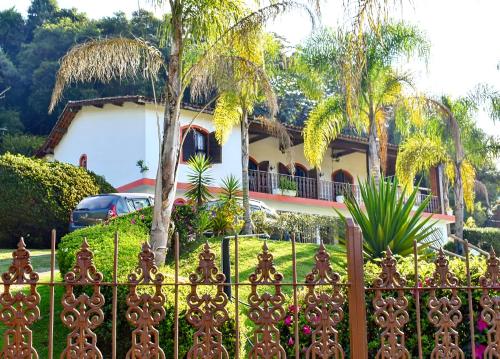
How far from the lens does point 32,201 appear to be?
20219 mm

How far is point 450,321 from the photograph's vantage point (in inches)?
179

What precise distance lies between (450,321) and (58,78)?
973 cm

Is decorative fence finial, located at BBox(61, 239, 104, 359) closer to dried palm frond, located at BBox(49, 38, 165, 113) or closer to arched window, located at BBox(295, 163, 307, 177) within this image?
dried palm frond, located at BBox(49, 38, 165, 113)

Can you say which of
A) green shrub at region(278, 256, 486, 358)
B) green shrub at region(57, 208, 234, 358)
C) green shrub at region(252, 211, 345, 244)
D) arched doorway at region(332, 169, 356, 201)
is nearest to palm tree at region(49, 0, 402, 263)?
green shrub at region(57, 208, 234, 358)

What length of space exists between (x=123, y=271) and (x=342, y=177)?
85.2ft

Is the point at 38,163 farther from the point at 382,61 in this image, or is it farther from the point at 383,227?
the point at 383,227

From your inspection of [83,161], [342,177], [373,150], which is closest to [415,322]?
[373,150]

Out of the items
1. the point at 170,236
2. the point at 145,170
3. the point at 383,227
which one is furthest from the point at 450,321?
the point at 145,170

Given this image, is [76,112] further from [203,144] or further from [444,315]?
[444,315]

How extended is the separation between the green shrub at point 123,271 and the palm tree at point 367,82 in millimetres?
8893

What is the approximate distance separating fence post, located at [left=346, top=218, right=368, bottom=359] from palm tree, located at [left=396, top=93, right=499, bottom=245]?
18.0 m

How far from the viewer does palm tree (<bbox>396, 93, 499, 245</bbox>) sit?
77.4 ft

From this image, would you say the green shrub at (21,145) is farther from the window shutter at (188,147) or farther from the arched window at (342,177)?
the arched window at (342,177)

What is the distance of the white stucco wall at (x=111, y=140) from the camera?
24.8 m
